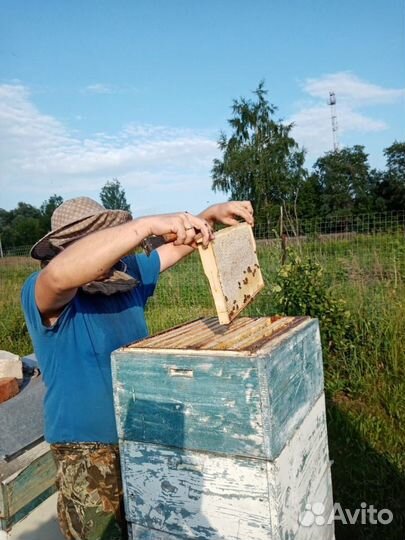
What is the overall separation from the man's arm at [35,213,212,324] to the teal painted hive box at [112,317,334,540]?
274 mm

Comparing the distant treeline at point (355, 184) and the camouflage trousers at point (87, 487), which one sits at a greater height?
the distant treeline at point (355, 184)

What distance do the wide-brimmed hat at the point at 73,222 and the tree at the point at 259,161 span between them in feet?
92.9

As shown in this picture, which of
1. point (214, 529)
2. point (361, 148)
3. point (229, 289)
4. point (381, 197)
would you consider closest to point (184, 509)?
point (214, 529)

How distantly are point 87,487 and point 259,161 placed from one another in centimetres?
2976

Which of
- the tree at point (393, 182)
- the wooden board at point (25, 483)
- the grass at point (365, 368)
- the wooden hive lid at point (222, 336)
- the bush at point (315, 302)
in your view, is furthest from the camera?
the tree at point (393, 182)

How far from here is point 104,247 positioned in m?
1.32

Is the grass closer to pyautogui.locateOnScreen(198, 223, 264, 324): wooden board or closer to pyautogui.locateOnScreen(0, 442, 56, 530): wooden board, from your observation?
pyautogui.locateOnScreen(0, 442, 56, 530): wooden board

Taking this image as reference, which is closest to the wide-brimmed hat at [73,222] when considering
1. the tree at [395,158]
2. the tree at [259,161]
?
the tree at [259,161]

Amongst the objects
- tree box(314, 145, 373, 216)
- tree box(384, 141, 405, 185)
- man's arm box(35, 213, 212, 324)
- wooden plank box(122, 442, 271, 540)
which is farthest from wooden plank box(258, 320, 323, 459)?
tree box(384, 141, 405, 185)

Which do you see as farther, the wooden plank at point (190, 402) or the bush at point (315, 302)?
the bush at point (315, 302)

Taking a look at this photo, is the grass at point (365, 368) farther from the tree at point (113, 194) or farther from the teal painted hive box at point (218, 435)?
the tree at point (113, 194)

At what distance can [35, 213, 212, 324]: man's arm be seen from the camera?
1.31 metres

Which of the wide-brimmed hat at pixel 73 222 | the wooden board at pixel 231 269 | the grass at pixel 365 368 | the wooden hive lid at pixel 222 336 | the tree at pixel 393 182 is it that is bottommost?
the grass at pixel 365 368

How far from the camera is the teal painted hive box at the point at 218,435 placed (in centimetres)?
121
